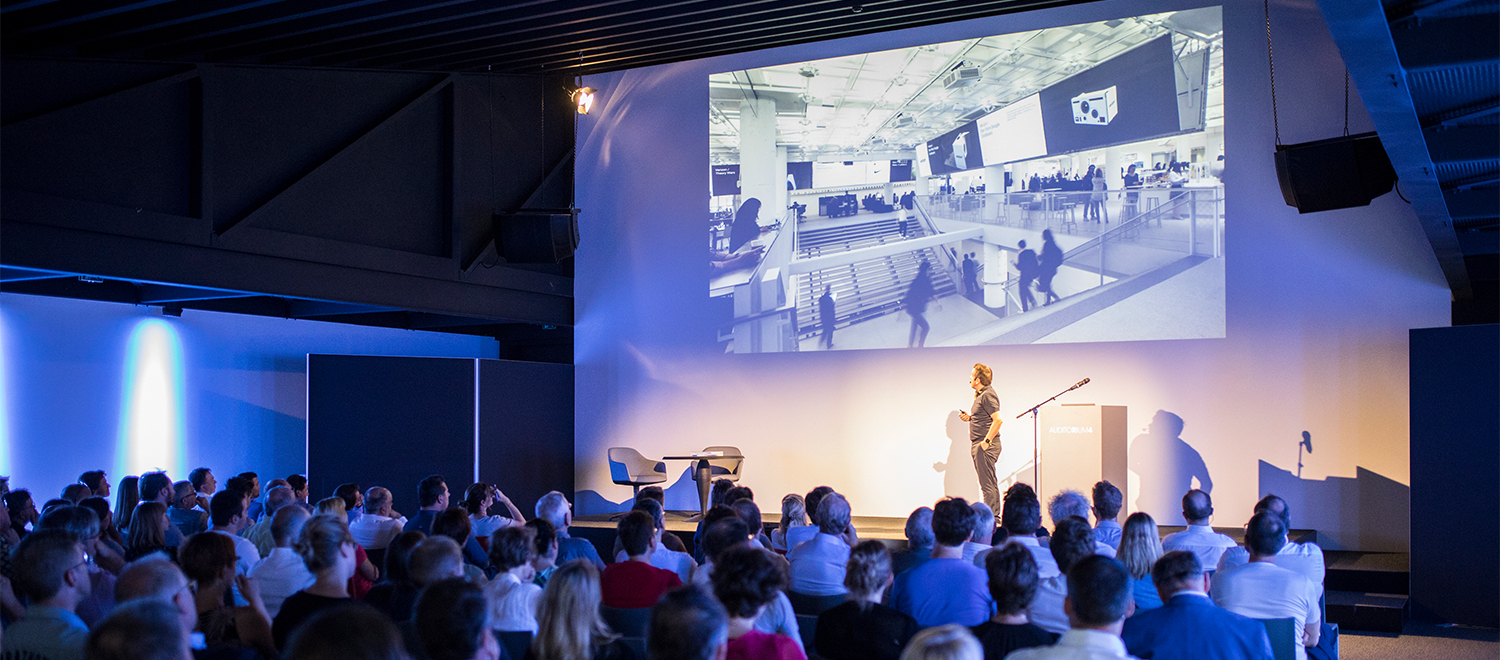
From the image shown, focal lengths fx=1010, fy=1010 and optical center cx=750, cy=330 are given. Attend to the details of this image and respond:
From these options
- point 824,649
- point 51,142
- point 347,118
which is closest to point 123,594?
point 824,649

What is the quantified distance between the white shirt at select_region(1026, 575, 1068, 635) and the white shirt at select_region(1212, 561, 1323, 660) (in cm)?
72

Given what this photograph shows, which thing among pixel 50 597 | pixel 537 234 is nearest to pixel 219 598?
pixel 50 597

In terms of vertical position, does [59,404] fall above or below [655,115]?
below

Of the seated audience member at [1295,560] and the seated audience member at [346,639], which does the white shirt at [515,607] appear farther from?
the seated audience member at [1295,560]

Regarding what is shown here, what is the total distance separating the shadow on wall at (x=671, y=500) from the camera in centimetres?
1034

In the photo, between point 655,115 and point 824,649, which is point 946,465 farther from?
point 824,649

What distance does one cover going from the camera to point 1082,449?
7793mm

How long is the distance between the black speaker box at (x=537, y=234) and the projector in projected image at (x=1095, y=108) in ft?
14.8

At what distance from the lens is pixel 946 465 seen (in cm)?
919

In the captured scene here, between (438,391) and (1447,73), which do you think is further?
(438,391)

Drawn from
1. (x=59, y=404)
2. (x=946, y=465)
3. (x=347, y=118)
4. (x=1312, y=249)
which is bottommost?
(x=946, y=465)

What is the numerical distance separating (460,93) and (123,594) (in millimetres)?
7313

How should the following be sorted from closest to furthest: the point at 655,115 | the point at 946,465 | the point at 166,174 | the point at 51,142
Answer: the point at 51,142, the point at 166,174, the point at 946,465, the point at 655,115

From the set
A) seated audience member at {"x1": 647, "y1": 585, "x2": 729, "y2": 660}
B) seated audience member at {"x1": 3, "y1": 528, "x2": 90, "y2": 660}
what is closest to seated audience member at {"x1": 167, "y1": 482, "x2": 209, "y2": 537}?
seated audience member at {"x1": 3, "y1": 528, "x2": 90, "y2": 660}
